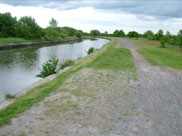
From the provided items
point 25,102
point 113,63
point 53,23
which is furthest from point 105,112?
point 53,23

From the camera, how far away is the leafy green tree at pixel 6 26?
50.4m

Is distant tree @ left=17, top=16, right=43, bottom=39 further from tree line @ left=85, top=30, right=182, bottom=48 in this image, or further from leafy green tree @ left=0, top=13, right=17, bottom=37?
tree line @ left=85, top=30, right=182, bottom=48

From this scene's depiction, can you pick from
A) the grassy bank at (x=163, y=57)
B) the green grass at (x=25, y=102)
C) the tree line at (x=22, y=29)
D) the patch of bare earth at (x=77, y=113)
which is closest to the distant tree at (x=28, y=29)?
the tree line at (x=22, y=29)

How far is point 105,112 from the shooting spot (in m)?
5.47

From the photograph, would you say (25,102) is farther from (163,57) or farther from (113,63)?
(163,57)

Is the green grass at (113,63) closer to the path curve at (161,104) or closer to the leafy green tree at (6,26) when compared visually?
the path curve at (161,104)

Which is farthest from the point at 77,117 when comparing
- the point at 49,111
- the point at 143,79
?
the point at 143,79

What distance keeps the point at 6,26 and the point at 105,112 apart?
173 ft

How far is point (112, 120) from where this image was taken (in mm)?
4961

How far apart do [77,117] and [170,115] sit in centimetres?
248

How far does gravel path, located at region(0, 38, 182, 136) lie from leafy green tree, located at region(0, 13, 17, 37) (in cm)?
4777

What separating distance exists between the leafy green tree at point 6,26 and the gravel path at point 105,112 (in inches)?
1881

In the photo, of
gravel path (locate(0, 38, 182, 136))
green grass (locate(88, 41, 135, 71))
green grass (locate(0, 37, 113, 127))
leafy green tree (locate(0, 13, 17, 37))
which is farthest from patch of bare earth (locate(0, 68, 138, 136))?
leafy green tree (locate(0, 13, 17, 37))

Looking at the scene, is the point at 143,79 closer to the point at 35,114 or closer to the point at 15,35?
the point at 35,114
